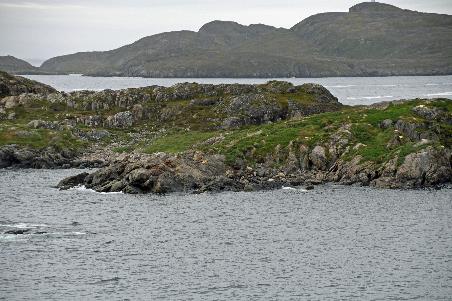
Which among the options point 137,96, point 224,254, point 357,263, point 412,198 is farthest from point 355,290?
point 137,96

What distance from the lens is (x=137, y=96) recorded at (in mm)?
184750

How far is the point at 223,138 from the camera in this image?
135750mm

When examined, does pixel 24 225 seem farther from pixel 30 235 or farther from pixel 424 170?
pixel 424 170

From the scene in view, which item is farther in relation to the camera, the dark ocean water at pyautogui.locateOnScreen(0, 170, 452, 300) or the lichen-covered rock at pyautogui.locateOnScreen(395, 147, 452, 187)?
the lichen-covered rock at pyautogui.locateOnScreen(395, 147, 452, 187)

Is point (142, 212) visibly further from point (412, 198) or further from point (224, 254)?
point (412, 198)

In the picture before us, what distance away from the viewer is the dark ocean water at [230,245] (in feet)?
210

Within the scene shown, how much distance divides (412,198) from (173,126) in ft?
256

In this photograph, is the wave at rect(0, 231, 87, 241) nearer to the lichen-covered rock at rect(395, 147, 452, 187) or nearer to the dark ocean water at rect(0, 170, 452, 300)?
the dark ocean water at rect(0, 170, 452, 300)

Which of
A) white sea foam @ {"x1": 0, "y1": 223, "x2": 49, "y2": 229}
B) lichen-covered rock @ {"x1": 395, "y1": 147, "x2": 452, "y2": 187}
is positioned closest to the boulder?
lichen-covered rock @ {"x1": 395, "y1": 147, "x2": 452, "y2": 187}

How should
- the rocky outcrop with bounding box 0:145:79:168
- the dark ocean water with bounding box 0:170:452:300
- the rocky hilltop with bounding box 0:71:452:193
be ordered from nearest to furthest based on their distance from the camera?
the dark ocean water with bounding box 0:170:452:300
the rocky hilltop with bounding box 0:71:452:193
the rocky outcrop with bounding box 0:145:79:168

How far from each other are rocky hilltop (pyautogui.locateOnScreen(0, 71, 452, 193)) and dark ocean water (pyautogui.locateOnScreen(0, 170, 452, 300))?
6.39 meters

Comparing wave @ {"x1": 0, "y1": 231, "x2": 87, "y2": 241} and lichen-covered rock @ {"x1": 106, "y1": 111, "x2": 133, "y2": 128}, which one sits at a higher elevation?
lichen-covered rock @ {"x1": 106, "y1": 111, "x2": 133, "y2": 128}

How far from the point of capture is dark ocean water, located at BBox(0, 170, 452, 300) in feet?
210

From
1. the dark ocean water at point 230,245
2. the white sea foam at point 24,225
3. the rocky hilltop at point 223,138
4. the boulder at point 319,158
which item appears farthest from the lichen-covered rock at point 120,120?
the white sea foam at point 24,225
